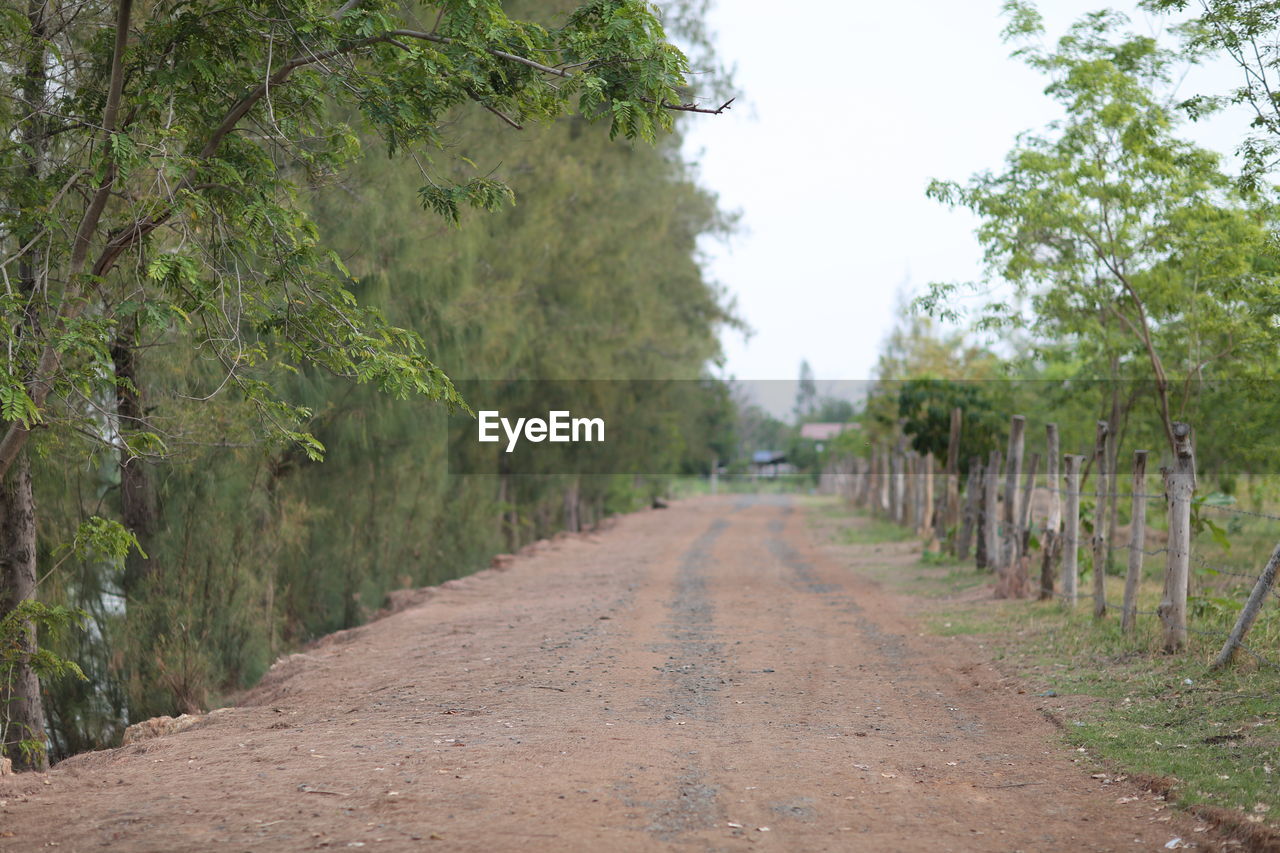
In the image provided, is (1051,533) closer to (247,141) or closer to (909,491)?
(247,141)

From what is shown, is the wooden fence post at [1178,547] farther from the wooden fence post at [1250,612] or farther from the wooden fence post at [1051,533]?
the wooden fence post at [1051,533]

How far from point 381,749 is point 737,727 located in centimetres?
213

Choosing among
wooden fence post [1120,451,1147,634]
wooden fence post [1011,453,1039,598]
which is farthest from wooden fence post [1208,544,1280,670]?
wooden fence post [1011,453,1039,598]

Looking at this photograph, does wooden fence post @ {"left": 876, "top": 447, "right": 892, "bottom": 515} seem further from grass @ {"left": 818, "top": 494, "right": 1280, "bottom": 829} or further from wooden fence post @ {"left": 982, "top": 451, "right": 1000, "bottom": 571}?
grass @ {"left": 818, "top": 494, "right": 1280, "bottom": 829}

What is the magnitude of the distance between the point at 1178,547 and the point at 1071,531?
8.79ft

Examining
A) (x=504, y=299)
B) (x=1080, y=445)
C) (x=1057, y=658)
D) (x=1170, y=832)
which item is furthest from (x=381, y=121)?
(x=1080, y=445)

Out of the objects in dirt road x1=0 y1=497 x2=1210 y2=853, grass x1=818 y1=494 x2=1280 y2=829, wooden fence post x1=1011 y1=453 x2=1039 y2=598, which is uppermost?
wooden fence post x1=1011 y1=453 x2=1039 y2=598

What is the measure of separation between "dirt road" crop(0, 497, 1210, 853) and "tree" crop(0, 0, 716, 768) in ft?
6.39

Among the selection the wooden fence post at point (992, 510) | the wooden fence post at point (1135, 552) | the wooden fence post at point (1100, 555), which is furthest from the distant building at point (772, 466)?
the wooden fence post at point (1135, 552)

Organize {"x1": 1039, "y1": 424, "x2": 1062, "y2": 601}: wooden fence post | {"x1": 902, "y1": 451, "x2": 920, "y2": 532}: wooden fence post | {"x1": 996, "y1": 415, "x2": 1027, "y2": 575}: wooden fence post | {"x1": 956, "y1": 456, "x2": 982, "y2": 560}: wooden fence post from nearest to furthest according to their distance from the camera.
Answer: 1. {"x1": 1039, "y1": 424, "x2": 1062, "y2": 601}: wooden fence post
2. {"x1": 996, "y1": 415, "x2": 1027, "y2": 575}: wooden fence post
3. {"x1": 956, "y1": 456, "x2": 982, "y2": 560}: wooden fence post
4. {"x1": 902, "y1": 451, "x2": 920, "y2": 532}: wooden fence post

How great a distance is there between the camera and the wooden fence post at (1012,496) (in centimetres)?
1424

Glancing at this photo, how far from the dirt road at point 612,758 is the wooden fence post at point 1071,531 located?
5.73 ft

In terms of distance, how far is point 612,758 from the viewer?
20.7ft

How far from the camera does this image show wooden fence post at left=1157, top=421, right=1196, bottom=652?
899 cm
